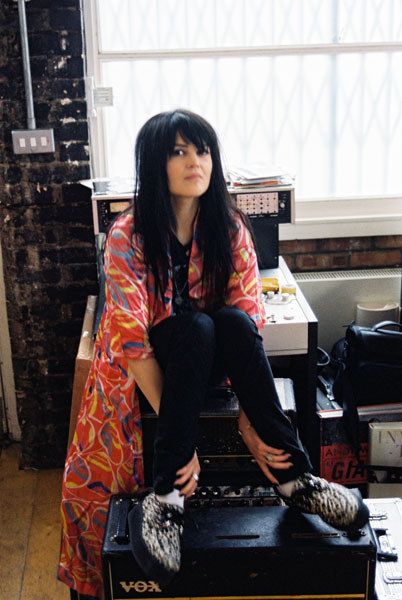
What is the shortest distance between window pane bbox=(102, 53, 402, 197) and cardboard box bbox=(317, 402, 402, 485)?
39.7 inches

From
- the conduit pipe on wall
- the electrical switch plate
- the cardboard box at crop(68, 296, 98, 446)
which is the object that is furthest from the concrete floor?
the electrical switch plate

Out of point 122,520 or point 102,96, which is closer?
point 122,520

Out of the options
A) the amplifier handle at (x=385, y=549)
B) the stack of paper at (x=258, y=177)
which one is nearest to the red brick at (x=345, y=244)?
the stack of paper at (x=258, y=177)

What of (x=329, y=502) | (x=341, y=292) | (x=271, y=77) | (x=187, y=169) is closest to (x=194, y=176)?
(x=187, y=169)

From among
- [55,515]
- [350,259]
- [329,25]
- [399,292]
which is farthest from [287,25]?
[55,515]

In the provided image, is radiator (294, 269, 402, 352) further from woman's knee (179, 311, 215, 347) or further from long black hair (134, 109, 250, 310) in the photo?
woman's knee (179, 311, 215, 347)

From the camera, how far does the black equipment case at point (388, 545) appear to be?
5.54 feet

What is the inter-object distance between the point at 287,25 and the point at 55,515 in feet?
6.48

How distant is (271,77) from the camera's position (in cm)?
291

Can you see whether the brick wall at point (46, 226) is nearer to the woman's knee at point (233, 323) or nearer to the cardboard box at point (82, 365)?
the cardboard box at point (82, 365)

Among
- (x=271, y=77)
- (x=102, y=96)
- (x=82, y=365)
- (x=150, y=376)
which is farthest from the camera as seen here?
(x=271, y=77)

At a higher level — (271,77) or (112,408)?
(271,77)

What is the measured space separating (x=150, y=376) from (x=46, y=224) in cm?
105

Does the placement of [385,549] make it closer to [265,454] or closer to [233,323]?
[265,454]
